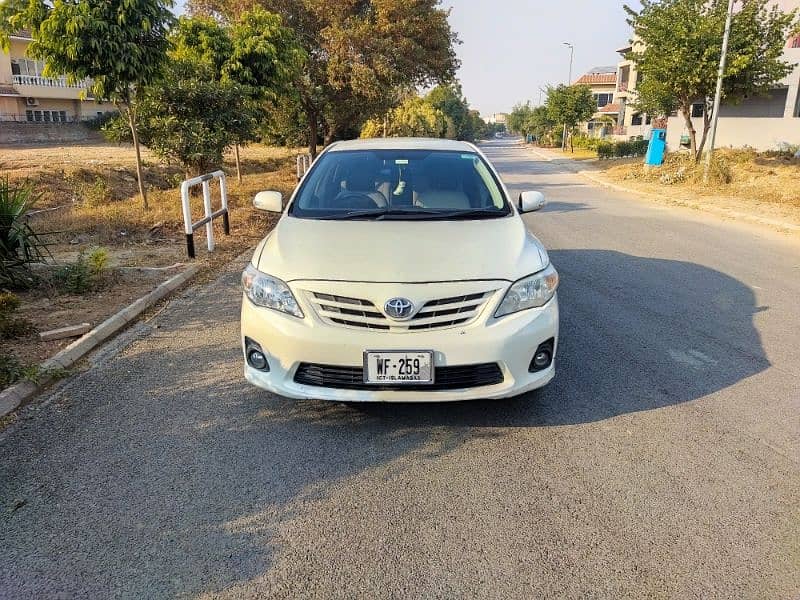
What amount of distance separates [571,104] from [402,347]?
154ft

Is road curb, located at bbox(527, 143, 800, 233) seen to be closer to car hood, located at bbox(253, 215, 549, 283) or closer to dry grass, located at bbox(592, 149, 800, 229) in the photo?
Result: dry grass, located at bbox(592, 149, 800, 229)

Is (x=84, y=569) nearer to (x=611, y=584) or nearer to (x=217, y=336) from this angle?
(x=611, y=584)

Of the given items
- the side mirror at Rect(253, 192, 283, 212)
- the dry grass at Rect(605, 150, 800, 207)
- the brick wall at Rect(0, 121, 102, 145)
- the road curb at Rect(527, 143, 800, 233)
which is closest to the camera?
the side mirror at Rect(253, 192, 283, 212)

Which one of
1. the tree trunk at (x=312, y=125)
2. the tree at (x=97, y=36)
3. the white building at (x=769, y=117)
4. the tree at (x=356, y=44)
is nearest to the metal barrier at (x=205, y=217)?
the tree at (x=97, y=36)

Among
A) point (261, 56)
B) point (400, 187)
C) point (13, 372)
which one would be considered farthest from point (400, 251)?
point (261, 56)

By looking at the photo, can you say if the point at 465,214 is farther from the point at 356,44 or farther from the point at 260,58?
the point at 356,44

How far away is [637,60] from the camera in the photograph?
20000mm

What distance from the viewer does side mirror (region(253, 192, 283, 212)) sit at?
465cm

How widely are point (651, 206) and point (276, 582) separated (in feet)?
45.5

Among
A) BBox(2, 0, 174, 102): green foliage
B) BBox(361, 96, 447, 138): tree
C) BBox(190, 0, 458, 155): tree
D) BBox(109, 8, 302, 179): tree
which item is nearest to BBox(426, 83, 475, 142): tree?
BBox(361, 96, 447, 138): tree

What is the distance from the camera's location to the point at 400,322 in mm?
3133

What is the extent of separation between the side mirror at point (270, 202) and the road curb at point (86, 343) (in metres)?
1.69

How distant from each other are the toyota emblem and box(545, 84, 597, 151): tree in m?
46.7

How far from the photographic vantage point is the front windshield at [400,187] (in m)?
4.25
